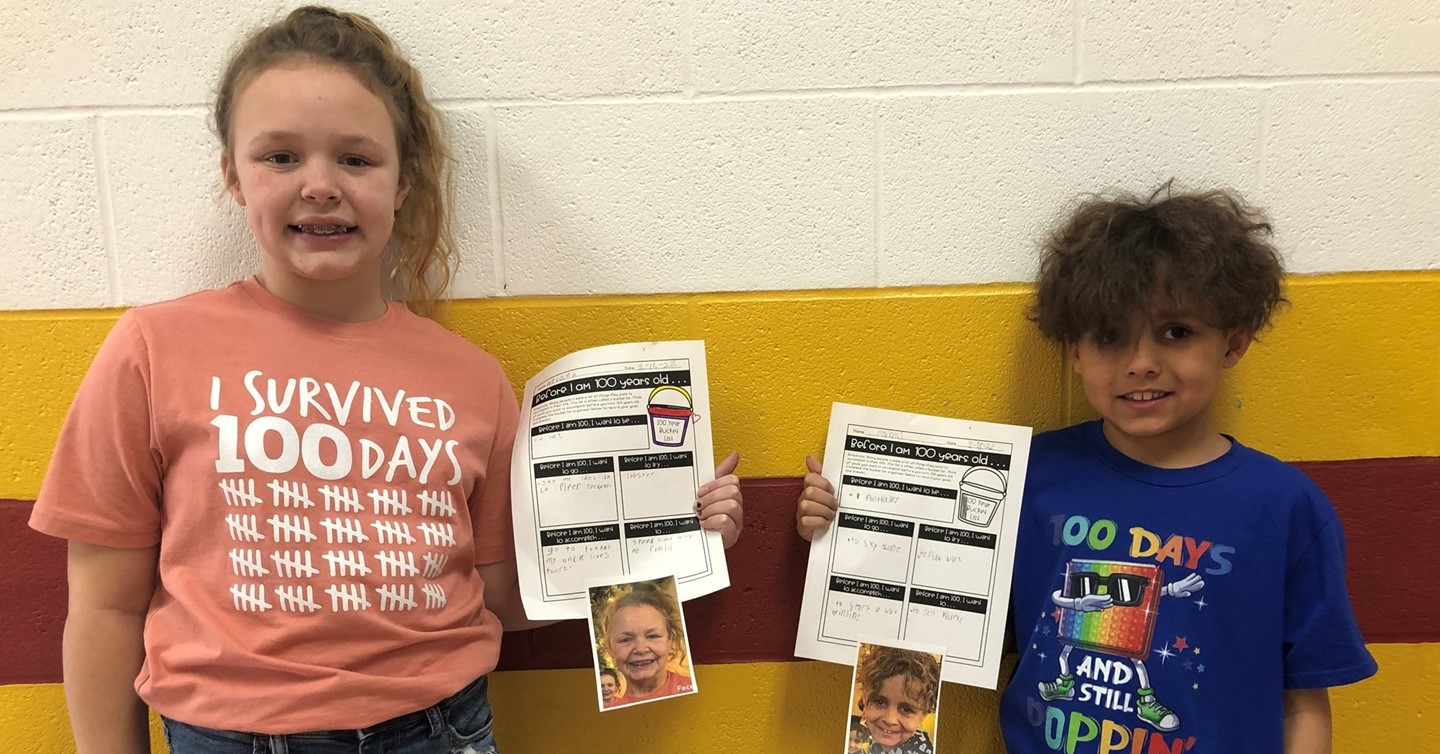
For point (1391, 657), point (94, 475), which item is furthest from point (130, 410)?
point (1391, 657)

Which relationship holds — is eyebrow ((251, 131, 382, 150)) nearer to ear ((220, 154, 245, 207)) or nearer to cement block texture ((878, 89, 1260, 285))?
ear ((220, 154, 245, 207))

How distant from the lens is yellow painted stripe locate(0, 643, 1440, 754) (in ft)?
4.29

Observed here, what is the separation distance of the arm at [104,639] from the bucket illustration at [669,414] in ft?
2.04

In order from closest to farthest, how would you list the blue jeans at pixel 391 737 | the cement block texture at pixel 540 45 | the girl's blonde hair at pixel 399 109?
1. the blue jeans at pixel 391 737
2. the girl's blonde hair at pixel 399 109
3. the cement block texture at pixel 540 45

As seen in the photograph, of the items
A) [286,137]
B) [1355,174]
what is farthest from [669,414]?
[1355,174]

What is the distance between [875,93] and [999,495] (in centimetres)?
59

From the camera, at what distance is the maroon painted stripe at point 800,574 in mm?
1279

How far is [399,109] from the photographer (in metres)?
1.14

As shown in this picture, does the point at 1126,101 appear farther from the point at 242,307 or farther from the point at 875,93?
the point at 242,307

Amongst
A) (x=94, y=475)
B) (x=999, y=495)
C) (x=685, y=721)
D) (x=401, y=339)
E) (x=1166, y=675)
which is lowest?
(x=685, y=721)

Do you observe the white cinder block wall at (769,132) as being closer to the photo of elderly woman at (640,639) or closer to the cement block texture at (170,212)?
the cement block texture at (170,212)

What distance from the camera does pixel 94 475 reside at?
3.27 feet

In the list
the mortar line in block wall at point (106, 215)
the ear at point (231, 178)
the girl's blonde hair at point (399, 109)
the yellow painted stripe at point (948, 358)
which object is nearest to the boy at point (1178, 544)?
the yellow painted stripe at point (948, 358)

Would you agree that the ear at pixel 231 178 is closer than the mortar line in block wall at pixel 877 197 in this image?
Yes
